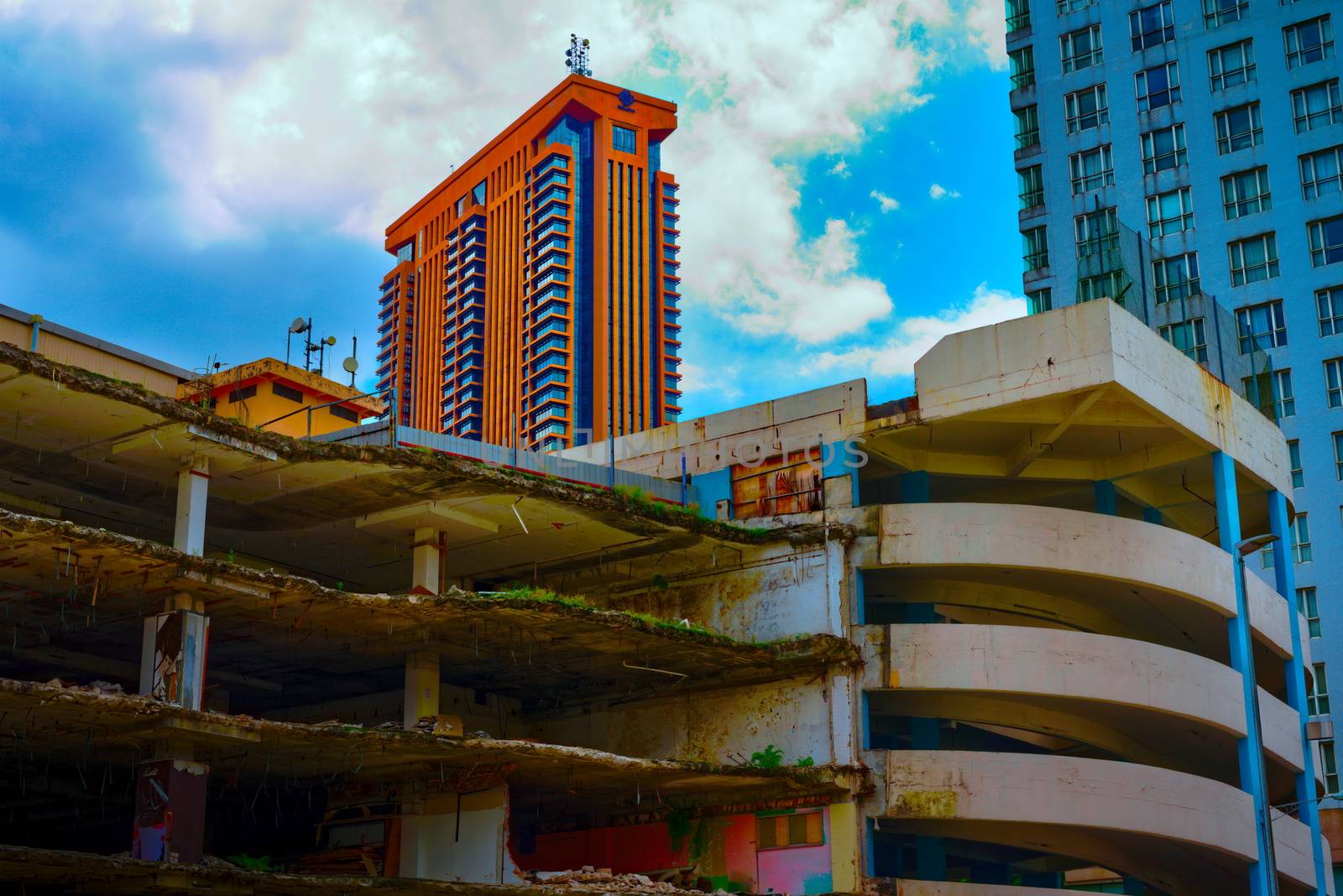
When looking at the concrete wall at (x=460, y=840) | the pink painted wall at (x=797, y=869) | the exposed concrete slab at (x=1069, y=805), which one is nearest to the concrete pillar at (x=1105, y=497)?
the exposed concrete slab at (x=1069, y=805)

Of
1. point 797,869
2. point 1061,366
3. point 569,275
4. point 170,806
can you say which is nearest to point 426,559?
point 170,806

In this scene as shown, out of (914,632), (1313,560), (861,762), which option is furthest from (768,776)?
(1313,560)

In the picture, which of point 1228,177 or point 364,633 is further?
point 1228,177

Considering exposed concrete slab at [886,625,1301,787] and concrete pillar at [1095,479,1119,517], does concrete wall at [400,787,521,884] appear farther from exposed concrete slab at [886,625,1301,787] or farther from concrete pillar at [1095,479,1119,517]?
concrete pillar at [1095,479,1119,517]

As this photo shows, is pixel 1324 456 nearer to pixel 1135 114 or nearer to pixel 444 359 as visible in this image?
pixel 1135 114

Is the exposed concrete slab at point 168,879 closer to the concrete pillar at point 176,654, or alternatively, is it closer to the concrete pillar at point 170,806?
the concrete pillar at point 170,806

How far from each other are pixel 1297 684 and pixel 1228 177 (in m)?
22.5

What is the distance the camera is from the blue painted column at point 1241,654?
34.8 meters

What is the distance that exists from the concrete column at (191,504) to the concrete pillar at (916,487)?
55.8 feet

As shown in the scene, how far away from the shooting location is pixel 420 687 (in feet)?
104

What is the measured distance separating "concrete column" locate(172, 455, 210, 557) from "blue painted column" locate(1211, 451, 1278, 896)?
73.9 feet

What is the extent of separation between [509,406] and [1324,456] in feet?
221

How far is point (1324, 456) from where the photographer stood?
51.8m

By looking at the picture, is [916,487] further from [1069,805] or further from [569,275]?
[569,275]
